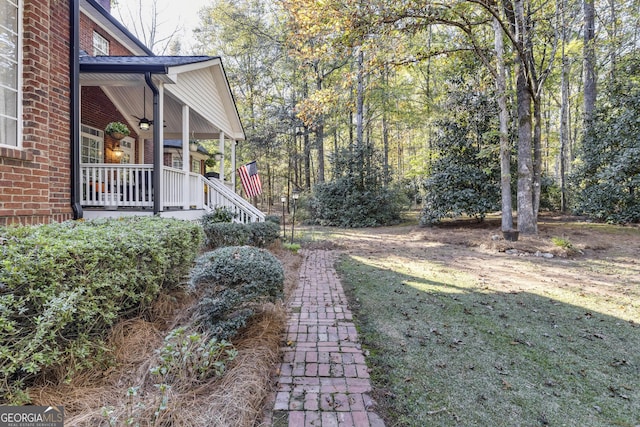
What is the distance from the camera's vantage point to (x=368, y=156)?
14977 millimetres

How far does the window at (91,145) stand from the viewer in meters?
8.05

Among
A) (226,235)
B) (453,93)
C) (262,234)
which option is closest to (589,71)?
(453,93)

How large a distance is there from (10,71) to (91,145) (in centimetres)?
536

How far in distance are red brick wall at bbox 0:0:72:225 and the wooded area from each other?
16.9ft

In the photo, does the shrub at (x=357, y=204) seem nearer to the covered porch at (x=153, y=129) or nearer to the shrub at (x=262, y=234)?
the covered porch at (x=153, y=129)

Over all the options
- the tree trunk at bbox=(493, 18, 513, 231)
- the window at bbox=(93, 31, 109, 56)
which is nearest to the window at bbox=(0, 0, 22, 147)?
the window at bbox=(93, 31, 109, 56)

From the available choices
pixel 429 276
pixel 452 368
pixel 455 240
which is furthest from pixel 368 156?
pixel 452 368

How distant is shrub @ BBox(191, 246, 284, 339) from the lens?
→ 256 centimetres

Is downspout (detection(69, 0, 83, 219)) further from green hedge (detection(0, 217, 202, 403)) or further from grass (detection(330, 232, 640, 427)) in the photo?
grass (detection(330, 232, 640, 427))

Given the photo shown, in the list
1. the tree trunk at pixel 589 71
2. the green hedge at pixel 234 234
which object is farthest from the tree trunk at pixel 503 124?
the green hedge at pixel 234 234

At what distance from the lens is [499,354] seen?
109 inches

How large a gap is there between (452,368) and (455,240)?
762 cm

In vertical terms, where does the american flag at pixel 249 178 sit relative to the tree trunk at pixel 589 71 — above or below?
below

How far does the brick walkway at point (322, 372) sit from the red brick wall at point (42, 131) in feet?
11.5
